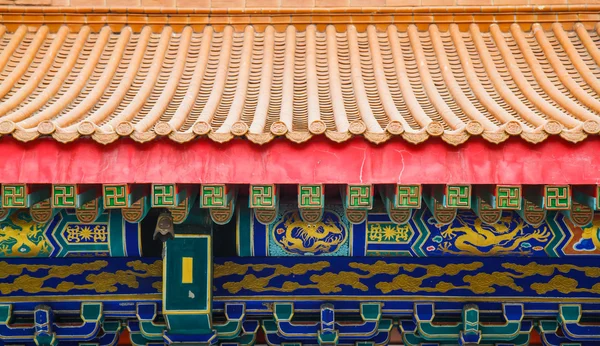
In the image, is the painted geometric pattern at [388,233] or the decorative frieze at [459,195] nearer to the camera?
the decorative frieze at [459,195]

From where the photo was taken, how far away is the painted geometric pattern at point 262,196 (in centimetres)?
322

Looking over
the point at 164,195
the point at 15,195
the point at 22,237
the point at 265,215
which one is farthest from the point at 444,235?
the point at 22,237

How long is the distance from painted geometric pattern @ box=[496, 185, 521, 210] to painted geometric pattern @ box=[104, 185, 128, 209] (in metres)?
A: 1.94

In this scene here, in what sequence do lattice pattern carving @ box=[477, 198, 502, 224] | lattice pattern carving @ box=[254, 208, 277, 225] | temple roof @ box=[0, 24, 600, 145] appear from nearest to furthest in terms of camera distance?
temple roof @ box=[0, 24, 600, 145] < lattice pattern carving @ box=[477, 198, 502, 224] < lattice pattern carving @ box=[254, 208, 277, 225]

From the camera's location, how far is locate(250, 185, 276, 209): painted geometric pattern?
3225 mm

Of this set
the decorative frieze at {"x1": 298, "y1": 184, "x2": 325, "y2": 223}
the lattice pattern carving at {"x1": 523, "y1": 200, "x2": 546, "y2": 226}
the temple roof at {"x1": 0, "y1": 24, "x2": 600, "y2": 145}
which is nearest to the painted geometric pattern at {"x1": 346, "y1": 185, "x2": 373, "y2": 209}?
the decorative frieze at {"x1": 298, "y1": 184, "x2": 325, "y2": 223}

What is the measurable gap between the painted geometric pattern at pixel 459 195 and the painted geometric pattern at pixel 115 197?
1674mm

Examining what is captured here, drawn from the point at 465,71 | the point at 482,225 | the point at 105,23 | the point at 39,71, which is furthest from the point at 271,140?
the point at 105,23

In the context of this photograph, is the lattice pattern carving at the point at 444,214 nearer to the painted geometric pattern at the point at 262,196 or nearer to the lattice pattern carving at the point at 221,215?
the painted geometric pattern at the point at 262,196

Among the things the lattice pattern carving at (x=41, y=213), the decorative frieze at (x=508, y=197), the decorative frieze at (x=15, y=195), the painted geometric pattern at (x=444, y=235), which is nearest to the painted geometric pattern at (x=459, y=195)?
the decorative frieze at (x=508, y=197)

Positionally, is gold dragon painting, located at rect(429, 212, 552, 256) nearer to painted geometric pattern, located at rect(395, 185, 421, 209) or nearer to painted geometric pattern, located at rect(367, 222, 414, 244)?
painted geometric pattern, located at rect(367, 222, 414, 244)

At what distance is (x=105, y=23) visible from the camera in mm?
5664

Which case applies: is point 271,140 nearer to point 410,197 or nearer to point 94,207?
point 410,197

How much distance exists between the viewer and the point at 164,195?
321 cm
